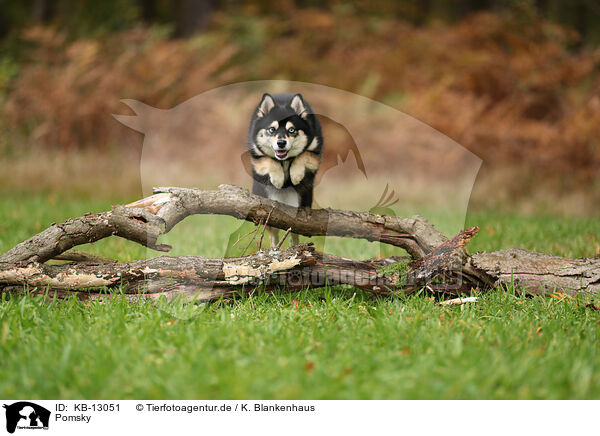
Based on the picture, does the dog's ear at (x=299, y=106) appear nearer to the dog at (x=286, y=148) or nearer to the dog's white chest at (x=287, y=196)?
the dog at (x=286, y=148)

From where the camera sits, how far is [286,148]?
403cm

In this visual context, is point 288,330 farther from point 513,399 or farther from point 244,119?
point 244,119

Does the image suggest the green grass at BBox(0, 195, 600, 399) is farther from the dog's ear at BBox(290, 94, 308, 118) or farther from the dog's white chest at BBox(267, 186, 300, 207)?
the dog's ear at BBox(290, 94, 308, 118)

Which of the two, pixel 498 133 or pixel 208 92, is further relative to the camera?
pixel 208 92

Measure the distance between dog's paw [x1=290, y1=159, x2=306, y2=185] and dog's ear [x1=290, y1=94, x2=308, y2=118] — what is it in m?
0.40

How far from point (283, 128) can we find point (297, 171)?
36 cm

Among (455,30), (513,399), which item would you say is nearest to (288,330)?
(513,399)

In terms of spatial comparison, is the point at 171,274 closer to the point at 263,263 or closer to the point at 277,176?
the point at 263,263

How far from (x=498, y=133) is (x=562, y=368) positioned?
8951 mm

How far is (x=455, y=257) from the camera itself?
12.0 ft

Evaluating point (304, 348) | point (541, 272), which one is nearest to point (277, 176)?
point (304, 348)
